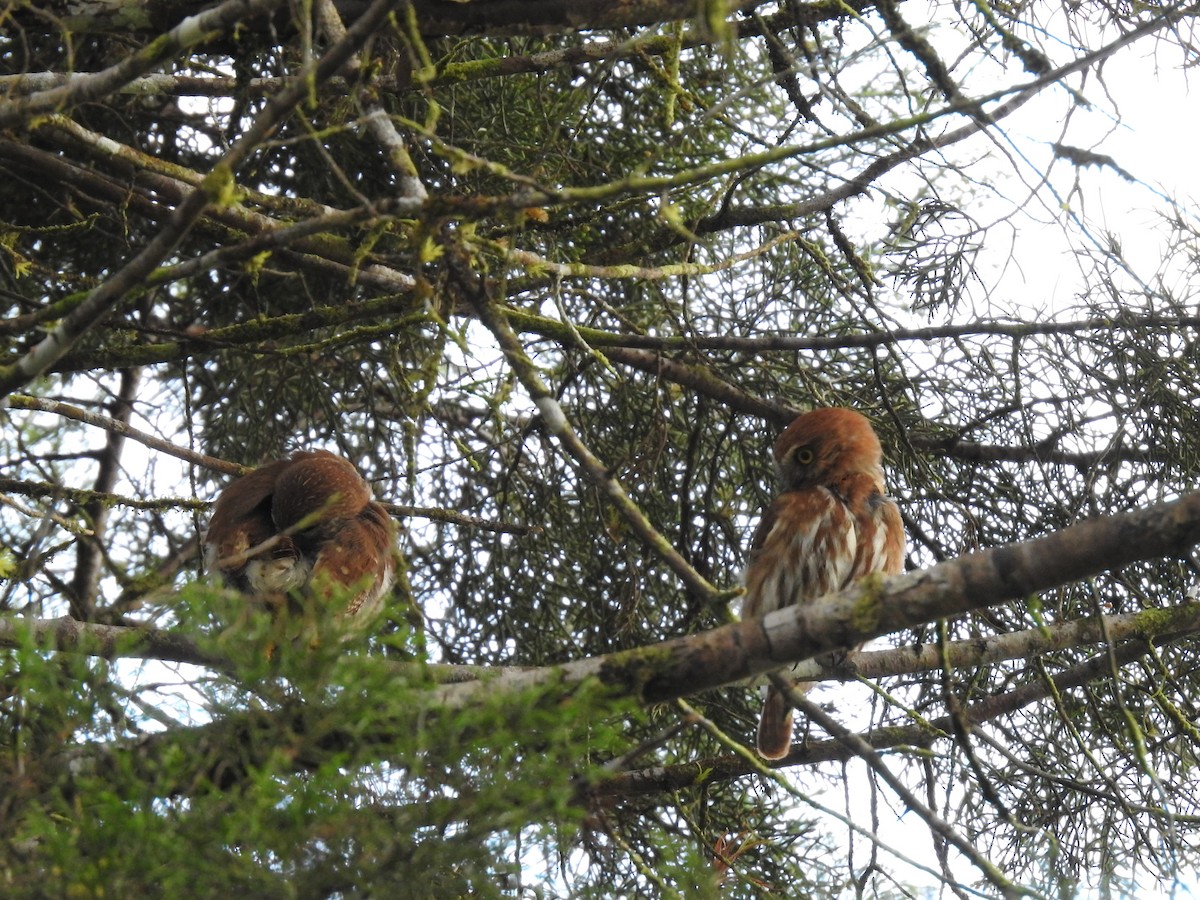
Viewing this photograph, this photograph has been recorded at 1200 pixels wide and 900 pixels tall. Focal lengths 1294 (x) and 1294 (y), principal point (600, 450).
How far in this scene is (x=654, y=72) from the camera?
11.7 feet

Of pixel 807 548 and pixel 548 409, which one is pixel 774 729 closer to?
pixel 807 548

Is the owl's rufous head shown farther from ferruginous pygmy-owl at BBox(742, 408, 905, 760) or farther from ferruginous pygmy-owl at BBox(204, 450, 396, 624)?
ferruginous pygmy-owl at BBox(204, 450, 396, 624)

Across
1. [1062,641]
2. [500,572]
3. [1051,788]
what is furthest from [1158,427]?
[500,572]

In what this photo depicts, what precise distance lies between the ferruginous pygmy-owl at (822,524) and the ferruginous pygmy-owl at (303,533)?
4.21 feet

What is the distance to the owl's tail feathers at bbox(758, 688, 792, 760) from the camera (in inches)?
164

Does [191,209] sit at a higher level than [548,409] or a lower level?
higher

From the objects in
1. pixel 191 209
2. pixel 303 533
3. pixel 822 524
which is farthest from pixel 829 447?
pixel 191 209

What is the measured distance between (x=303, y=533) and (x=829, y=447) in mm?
1717

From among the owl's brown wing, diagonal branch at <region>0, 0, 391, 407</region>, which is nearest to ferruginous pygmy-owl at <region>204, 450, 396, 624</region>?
the owl's brown wing

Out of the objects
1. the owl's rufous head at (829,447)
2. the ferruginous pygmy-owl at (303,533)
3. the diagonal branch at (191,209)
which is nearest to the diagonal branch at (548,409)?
the diagonal branch at (191,209)

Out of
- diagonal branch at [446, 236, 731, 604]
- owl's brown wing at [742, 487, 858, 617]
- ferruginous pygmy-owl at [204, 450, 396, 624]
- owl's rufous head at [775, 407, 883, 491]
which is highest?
owl's rufous head at [775, 407, 883, 491]

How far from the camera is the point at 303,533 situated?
4.14 metres

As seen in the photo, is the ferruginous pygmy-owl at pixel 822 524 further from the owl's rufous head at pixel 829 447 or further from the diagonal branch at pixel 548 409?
the diagonal branch at pixel 548 409

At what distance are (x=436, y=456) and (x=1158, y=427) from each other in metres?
2.78
